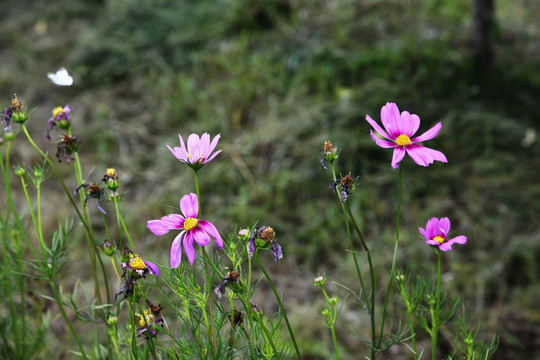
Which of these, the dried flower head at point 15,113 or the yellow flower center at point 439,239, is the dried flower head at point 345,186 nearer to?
the yellow flower center at point 439,239

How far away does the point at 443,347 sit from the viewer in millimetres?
1403

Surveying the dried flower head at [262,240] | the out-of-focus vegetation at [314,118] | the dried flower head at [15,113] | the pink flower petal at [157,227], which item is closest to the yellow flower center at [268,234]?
the dried flower head at [262,240]

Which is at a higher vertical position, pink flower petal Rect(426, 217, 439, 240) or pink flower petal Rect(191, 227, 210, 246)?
pink flower petal Rect(191, 227, 210, 246)

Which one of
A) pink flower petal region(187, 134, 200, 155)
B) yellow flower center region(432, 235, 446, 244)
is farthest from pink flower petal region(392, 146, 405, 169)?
pink flower petal region(187, 134, 200, 155)

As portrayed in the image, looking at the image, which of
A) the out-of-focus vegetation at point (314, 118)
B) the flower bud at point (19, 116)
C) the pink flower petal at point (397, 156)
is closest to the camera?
the pink flower petal at point (397, 156)

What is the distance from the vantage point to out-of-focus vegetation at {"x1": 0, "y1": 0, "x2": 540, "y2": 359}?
1682 millimetres

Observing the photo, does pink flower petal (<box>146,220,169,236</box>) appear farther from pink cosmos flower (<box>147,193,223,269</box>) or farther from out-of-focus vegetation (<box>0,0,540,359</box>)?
out-of-focus vegetation (<box>0,0,540,359</box>)

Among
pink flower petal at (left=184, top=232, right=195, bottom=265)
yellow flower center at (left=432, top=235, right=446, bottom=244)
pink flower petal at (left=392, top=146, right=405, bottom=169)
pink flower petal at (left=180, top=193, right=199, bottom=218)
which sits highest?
pink flower petal at (left=392, top=146, right=405, bottom=169)

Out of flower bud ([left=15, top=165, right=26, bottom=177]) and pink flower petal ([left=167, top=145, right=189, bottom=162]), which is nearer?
pink flower petal ([left=167, top=145, right=189, bottom=162])

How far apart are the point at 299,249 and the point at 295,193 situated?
0.29 metres

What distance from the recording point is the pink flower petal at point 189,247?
520 millimetres

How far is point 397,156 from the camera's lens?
20.8 inches

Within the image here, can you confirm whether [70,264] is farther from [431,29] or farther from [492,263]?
[431,29]

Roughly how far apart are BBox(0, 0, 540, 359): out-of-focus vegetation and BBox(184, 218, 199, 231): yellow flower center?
28.7 inches
